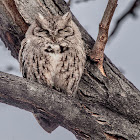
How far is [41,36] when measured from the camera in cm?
197

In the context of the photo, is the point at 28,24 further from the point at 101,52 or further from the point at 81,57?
the point at 101,52

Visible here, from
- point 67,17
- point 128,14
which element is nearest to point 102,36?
point 67,17

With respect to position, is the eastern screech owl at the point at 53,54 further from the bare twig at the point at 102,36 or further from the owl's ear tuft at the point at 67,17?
the bare twig at the point at 102,36

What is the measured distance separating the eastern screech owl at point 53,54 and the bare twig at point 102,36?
107mm

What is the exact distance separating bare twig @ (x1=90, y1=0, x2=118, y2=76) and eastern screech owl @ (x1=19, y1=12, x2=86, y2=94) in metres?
0.11

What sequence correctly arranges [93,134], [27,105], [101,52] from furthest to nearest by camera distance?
[101,52], [27,105], [93,134]

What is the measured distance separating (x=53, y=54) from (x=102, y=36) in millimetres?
382

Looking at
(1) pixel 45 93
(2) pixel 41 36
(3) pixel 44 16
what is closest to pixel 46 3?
(3) pixel 44 16

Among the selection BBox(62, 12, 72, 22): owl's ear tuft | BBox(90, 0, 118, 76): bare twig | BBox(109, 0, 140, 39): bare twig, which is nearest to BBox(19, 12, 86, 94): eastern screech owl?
BBox(62, 12, 72, 22): owl's ear tuft

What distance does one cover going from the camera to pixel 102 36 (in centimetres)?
184

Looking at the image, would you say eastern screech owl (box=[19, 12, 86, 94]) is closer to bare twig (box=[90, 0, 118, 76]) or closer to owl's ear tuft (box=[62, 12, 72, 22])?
owl's ear tuft (box=[62, 12, 72, 22])

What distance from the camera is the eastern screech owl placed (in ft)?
6.25

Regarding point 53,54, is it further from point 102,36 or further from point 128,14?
point 128,14

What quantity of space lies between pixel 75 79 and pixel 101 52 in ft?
0.92
